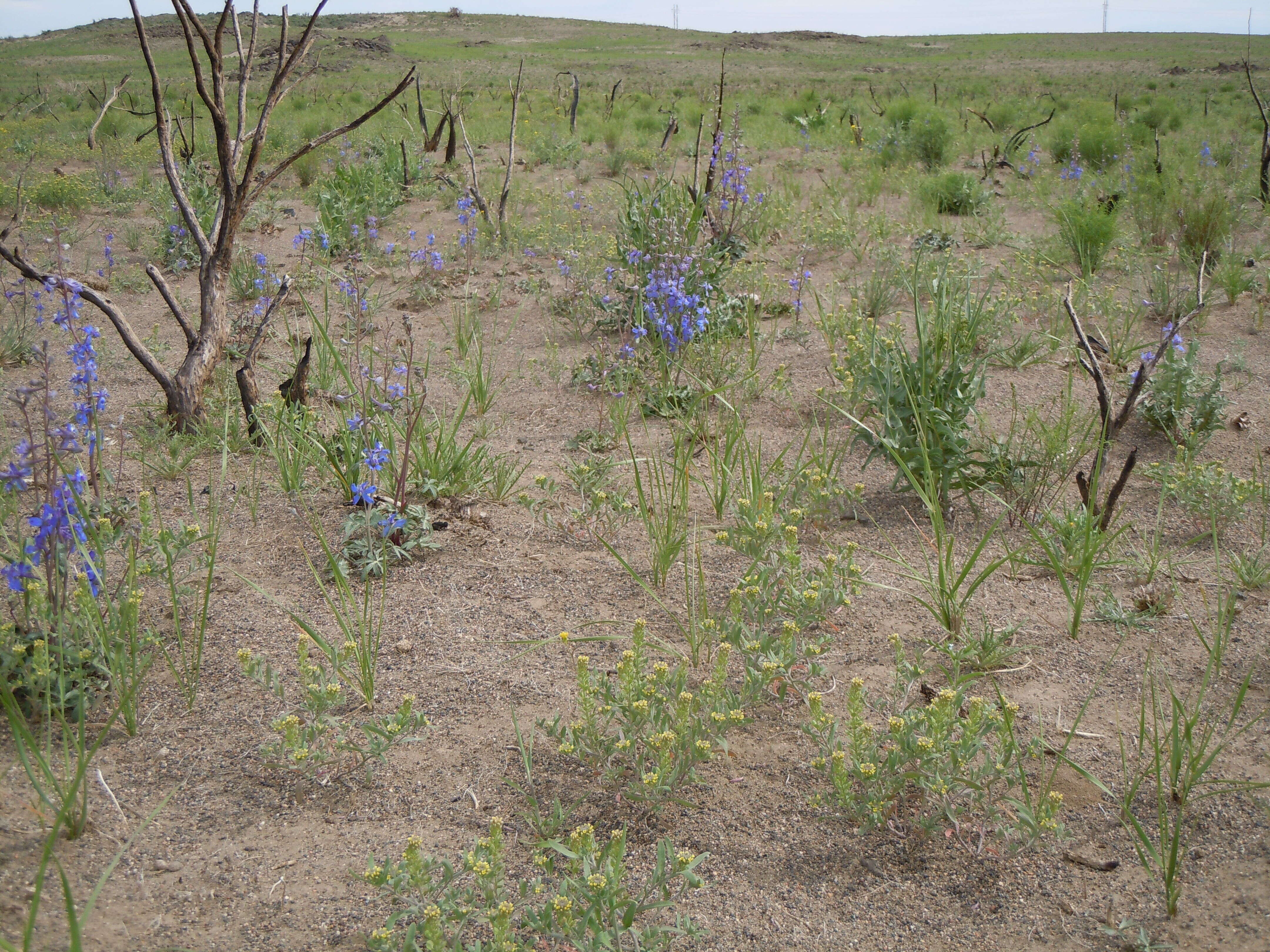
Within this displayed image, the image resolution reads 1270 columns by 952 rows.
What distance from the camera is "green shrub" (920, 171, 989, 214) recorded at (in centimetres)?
742

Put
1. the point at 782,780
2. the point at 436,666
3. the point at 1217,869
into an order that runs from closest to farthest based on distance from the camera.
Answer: the point at 1217,869 → the point at 782,780 → the point at 436,666

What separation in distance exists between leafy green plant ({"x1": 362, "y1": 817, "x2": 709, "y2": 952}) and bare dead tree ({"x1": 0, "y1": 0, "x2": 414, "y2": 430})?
2.44 m

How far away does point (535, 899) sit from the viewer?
5.52 ft

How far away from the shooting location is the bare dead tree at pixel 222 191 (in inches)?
125

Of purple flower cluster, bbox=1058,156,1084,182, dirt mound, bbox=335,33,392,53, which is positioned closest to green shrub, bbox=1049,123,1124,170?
purple flower cluster, bbox=1058,156,1084,182

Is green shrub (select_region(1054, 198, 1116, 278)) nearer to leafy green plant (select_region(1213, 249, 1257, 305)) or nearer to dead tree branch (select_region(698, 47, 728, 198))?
leafy green plant (select_region(1213, 249, 1257, 305))

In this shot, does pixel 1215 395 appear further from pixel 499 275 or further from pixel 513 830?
pixel 499 275

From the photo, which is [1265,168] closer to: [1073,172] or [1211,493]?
[1073,172]

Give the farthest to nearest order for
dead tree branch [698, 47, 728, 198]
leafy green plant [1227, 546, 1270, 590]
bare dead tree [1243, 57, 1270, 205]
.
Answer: bare dead tree [1243, 57, 1270, 205] < dead tree branch [698, 47, 728, 198] < leafy green plant [1227, 546, 1270, 590]

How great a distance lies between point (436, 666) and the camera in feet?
7.73

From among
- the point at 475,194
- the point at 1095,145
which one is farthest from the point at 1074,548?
the point at 1095,145

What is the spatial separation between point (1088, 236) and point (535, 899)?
18.0 feet

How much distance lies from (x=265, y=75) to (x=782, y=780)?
32682 millimetres

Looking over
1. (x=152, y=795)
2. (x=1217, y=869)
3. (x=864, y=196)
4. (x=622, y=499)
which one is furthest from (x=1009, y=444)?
(x=864, y=196)
